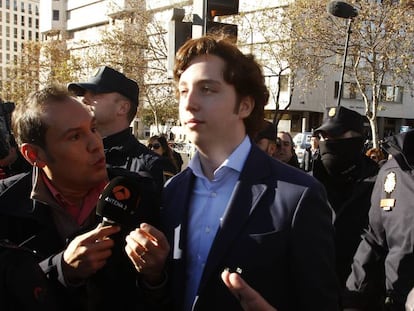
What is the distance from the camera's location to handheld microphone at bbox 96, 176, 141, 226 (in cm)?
190

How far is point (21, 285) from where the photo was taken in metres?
1.74

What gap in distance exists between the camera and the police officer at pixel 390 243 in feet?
8.84

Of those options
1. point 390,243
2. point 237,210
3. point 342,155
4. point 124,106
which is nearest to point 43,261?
point 237,210

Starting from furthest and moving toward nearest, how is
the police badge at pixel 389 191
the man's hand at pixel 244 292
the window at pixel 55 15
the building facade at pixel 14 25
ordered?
the building facade at pixel 14 25, the window at pixel 55 15, the police badge at pixel 389 191, the man's hand at pixel 244 292

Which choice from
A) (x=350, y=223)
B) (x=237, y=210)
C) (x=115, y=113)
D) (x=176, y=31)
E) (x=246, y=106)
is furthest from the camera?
(x=176, y=31)

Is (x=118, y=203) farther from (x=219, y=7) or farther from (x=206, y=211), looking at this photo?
(x=219, y=7)

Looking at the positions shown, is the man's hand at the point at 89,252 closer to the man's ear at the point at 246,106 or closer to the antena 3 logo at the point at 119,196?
the antena 3 logo at the point at 119,196

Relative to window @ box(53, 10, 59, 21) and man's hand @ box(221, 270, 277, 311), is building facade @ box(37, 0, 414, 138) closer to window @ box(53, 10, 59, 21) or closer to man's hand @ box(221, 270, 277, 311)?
window @ box(53, 10, 59, 21)

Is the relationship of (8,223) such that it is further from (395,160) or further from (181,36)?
(181,36)

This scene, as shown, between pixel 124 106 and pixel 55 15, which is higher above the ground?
pixel 55 15

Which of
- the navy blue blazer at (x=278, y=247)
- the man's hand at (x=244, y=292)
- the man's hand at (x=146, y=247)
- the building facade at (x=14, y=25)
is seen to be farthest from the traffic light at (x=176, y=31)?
the building facade at (x=14, y=25)

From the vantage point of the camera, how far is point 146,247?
1.86 m

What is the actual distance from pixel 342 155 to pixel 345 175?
173 mm

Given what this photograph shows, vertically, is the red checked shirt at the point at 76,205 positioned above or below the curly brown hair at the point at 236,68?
below
